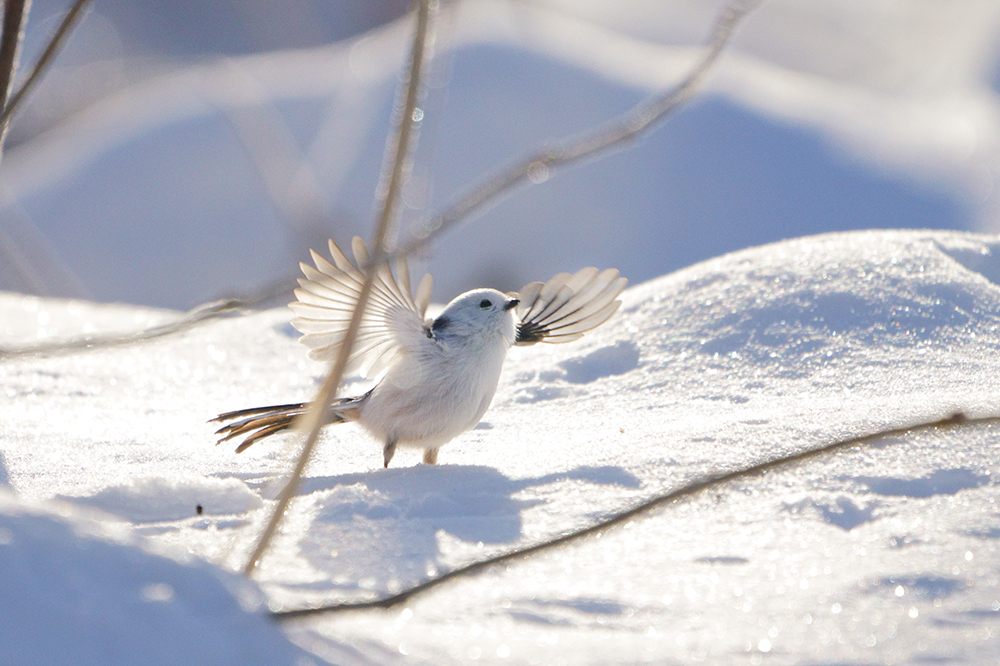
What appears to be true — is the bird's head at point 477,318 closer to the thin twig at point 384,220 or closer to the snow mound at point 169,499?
the snow mound at point 169,499

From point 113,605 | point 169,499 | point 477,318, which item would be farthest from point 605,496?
point 113,605

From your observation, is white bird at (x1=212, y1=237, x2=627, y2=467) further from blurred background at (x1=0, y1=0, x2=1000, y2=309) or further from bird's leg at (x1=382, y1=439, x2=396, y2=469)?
blurred background at (x1=0, y1=0, x2=1000, y2=309)

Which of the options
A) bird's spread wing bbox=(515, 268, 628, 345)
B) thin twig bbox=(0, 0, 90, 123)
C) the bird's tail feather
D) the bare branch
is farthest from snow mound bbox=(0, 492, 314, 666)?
bird's spread wing bbox=(515, 268, 628, 345)

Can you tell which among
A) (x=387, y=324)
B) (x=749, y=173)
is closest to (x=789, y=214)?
(x=749, y=173)

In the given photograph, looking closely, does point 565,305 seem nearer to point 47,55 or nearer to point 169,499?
point 169,499

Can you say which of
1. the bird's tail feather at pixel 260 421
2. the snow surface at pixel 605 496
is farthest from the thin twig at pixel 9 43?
the bird's tail feather at pixel 260 421

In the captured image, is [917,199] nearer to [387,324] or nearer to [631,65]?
[631,65]
